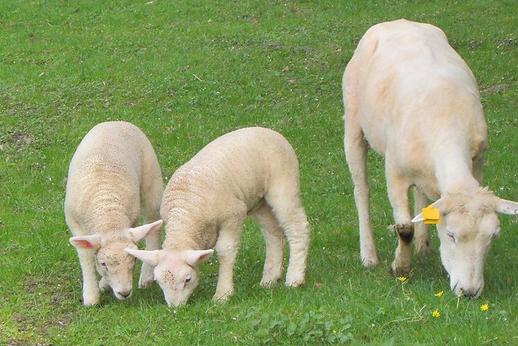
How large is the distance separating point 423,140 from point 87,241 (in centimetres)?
274

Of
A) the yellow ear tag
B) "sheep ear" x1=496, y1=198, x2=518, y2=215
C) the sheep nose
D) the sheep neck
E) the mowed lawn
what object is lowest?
the mowed lawn

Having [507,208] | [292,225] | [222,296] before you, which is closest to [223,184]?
[292,225]

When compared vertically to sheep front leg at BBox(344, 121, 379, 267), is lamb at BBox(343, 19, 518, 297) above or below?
above

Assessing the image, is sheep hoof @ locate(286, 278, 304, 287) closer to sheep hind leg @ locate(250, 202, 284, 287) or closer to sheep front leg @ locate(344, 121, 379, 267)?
sheep hind leg @ locate(250, 202, 284, 287)

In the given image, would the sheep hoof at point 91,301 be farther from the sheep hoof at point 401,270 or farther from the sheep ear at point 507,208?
the sheep ear at point 507,208

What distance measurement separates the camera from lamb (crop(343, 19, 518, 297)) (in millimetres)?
7309

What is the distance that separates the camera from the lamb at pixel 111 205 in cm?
805

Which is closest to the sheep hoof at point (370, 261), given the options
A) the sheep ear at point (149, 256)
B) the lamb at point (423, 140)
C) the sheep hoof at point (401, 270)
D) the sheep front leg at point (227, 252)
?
the lamb at point (423, 140)

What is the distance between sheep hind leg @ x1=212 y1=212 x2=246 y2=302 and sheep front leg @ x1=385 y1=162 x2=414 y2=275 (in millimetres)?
1258

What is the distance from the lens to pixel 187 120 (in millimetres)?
14180

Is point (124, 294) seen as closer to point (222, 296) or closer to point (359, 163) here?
point (222, 296)

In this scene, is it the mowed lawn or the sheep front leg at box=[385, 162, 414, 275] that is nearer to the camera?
the mowed lawn

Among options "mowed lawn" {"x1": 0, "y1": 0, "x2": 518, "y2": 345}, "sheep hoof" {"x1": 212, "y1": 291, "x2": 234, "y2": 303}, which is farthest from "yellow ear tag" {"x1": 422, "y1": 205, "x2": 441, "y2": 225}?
"sheep hoof" {"x1": 212, "y1": 291, "x2": 234, "y2": 303}

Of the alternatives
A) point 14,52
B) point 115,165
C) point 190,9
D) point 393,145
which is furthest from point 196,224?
point 190,9
